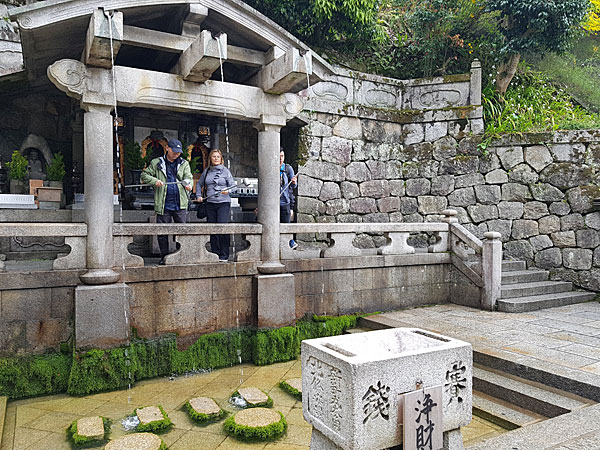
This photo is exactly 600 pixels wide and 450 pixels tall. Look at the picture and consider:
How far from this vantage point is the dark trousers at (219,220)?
7785 mm

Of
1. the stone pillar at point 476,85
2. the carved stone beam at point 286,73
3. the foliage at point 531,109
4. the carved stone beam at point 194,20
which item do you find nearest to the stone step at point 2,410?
the carved stone beam at point 194,20

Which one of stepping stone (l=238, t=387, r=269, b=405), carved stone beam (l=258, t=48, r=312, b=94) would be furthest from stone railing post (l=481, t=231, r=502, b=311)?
stepping stone (l=238, t=387, r=269, b=405)

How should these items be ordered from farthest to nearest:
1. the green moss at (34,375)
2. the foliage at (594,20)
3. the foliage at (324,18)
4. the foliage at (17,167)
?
the foliage at (594,20) → the foliage at (324,18) → the foliage at (17,167) → the green moss at (34,375)

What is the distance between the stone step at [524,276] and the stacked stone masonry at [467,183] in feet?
1.29

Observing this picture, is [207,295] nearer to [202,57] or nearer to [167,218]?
[167,218]

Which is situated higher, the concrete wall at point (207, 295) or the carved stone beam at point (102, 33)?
the carved stone beam at point (102, 33)

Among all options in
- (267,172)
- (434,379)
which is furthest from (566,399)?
(267,172)

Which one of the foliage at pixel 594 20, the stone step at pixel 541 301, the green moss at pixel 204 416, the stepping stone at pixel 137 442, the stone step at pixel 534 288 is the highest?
the foliage at pixel 594 20

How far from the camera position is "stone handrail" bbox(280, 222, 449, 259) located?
767 centimetres

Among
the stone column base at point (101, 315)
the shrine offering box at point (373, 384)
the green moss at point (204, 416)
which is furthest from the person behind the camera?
the stone column base at point (101, 315)

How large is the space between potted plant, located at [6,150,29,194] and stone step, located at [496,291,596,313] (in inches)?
388

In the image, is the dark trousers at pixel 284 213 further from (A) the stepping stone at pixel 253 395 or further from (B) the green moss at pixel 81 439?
(B) the green moss at pixel 81 439

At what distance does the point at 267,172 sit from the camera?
742cm

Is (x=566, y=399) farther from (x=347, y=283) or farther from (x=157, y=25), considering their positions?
(x=157, y=25)
